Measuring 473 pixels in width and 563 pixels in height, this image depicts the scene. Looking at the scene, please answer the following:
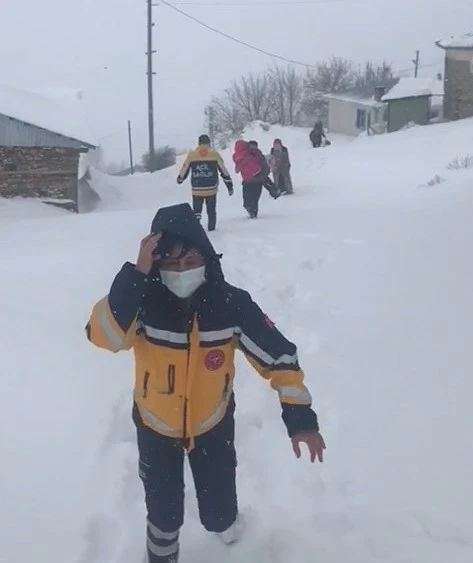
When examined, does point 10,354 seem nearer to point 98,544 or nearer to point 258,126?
point 98,544

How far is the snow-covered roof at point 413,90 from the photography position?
147 feet

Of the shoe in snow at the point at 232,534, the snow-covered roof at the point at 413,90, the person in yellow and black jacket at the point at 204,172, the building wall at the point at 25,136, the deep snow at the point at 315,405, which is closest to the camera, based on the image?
the shoe in snow at the point at 232,534

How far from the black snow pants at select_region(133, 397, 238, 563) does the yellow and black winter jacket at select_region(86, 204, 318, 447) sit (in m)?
0.06

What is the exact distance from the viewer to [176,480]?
3061 millimetres

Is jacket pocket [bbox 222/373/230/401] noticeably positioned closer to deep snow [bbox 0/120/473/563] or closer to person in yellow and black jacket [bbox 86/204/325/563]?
person in yellow and black jacket [bbox 86/204/325/563]

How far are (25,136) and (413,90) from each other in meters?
28.8

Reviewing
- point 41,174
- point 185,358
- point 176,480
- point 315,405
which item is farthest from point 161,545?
point 41,174

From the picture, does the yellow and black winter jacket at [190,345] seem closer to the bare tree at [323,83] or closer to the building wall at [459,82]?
the building wall at [459,82]

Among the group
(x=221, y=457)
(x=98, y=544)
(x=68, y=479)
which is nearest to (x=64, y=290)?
(x=68, y=479)

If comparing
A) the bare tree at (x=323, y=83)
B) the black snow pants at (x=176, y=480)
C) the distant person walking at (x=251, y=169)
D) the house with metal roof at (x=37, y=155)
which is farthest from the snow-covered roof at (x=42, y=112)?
the bare tree at (x=323, y=83)

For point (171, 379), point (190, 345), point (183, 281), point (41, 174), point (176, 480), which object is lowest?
point (41, 174)

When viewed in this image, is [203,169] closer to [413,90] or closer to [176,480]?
[176,480]

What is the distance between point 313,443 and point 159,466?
60 centimetres

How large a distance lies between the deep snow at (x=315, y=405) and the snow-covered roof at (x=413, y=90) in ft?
120
